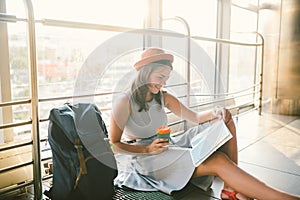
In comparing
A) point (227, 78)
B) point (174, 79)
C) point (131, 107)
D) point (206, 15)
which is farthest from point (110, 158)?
point (227, 78)

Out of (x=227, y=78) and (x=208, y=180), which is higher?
(x=227, y=78)

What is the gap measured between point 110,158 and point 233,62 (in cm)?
295

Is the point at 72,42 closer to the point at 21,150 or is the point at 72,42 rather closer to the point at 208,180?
the point at 21,150

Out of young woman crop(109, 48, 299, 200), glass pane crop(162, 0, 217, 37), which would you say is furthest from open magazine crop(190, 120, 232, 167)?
glass pane crop(162, 0, 217, 37)

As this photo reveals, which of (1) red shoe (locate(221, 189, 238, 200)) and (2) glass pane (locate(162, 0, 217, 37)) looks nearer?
(1) red shoe (locate(221, 189, 238, 200))

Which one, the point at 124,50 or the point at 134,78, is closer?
the point at 134,78

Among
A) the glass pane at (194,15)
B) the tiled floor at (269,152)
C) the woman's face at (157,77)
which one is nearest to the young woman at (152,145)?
the woman's face at (157,77)

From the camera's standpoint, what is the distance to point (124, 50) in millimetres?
2004

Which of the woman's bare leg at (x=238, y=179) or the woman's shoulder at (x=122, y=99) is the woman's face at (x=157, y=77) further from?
the woman's bare leg at (x=238, y=179)

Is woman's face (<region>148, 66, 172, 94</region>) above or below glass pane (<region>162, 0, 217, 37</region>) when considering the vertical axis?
below

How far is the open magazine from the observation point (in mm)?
1504

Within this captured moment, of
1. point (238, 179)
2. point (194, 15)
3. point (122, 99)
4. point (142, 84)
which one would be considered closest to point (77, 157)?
point (122, 99)

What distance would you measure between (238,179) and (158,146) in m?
0.41

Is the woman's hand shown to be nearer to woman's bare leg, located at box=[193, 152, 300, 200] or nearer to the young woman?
the young woman
